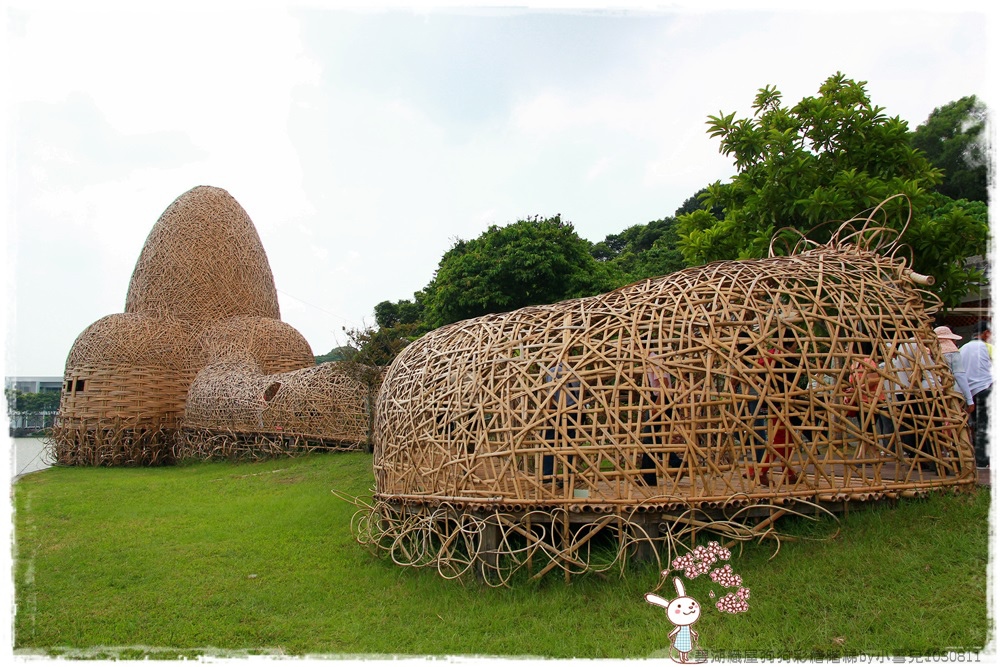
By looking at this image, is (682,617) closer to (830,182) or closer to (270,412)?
(830,182)

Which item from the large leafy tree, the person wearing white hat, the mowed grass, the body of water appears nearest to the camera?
the mowed grass

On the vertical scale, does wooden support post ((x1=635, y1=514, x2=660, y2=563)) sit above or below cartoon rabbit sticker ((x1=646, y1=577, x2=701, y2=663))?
above

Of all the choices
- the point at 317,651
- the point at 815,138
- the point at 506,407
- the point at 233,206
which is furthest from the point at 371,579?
the point at 233,206

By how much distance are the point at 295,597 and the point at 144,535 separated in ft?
11.4

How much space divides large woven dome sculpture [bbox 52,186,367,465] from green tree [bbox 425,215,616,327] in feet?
11.3

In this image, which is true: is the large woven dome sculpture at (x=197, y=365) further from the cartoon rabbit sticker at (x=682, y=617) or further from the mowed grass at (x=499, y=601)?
the cartoon rabbit sticker at (x=682, y=617)

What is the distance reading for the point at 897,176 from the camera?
25.6 feet

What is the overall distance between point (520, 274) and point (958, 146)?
14166 mm

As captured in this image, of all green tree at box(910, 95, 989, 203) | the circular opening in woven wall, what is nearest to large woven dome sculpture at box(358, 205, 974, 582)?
the circular opening in woven wall

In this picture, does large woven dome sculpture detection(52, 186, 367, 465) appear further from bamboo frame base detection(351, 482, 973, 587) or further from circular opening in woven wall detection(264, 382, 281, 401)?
bamboo frame base detection(351, 482, 973, 587)

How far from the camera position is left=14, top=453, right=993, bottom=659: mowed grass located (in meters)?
4.04

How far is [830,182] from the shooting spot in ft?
25.4

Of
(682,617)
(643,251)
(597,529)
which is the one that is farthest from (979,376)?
(643,251)

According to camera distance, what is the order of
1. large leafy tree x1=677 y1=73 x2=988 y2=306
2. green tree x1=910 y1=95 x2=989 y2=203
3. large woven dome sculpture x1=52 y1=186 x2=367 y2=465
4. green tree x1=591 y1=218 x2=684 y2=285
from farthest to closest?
green tree x1=591 y1=218 x2=684 y2=285, green tree x1=910 y1=95 x2=989 y2=203, large woven dome sculpture x1=52 y1=186 x2=367 y2=465, large leafy tree x1=677 y1=73 x2=988 y2=306
